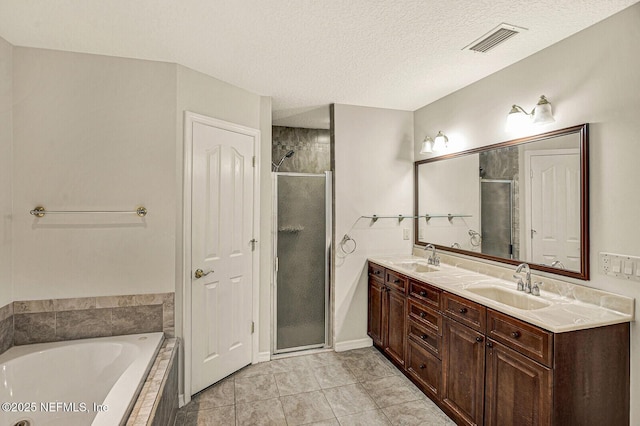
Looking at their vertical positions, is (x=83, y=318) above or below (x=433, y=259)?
below

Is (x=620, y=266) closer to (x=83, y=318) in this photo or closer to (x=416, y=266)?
(x=416, y=266)

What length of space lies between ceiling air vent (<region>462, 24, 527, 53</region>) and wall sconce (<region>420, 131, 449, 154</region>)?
2.99 ft

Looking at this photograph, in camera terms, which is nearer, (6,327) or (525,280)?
(6,327)

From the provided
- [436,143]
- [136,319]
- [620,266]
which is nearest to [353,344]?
[136,319]

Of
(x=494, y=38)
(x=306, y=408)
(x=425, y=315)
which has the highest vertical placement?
Answer: (x=494, y=38)

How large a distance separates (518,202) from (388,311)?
1399 millimetres

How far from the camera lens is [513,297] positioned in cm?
209

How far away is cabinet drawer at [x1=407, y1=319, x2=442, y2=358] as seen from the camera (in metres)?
2.28

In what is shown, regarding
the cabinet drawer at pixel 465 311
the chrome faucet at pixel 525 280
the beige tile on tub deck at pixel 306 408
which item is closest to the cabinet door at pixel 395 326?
the cabinet drawer at pixel 465 311

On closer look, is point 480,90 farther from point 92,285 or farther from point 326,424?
point 92,285

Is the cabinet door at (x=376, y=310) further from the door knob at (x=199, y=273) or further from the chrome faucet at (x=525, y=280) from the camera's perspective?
the door knob at (x=199, y=273)

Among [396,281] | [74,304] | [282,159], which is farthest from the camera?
[282,159]

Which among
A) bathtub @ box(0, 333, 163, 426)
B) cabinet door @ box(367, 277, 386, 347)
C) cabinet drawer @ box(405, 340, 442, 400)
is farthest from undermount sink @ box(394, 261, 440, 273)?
bathtub @ box(0, 333, 163, 426)

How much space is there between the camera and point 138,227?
7.38ft
